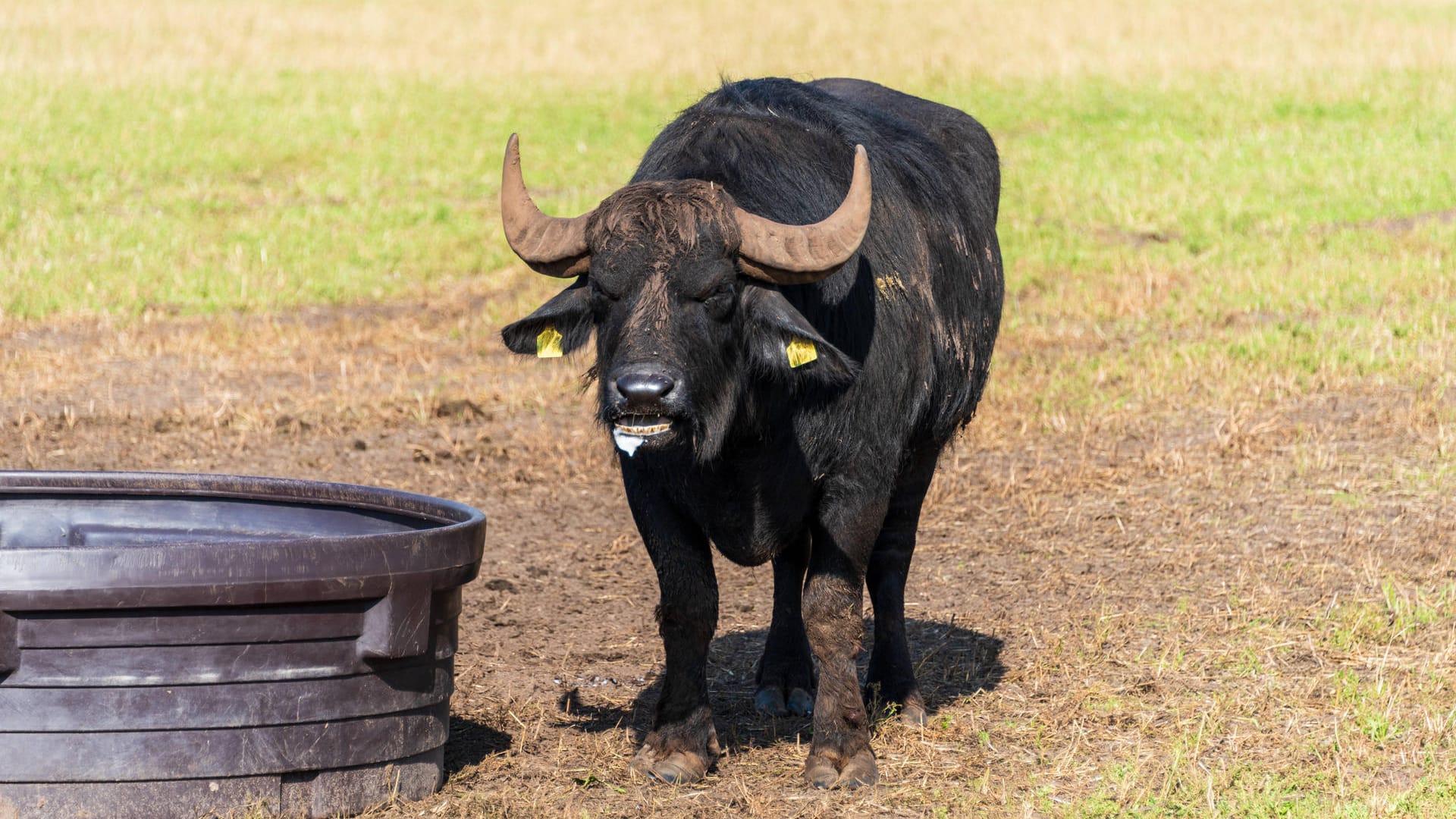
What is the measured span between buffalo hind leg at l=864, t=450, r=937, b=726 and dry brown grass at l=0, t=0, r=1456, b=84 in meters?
17.2

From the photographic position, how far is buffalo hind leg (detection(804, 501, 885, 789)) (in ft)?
15.8

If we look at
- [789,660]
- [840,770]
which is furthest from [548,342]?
[789,660]

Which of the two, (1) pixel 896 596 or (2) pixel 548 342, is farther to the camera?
(1) pixel 896 596

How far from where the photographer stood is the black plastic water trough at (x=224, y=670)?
3789mm

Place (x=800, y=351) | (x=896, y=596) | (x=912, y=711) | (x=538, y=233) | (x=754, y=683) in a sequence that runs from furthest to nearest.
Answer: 1. (x=754, y=683)
2. (x=896, y=596)
3. (x=912, y=711)
4. (x=538, y=233)
5. (x=800, y=351)

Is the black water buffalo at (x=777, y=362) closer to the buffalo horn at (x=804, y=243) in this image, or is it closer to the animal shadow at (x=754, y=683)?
the buffalo horn at (x=804, y=243)

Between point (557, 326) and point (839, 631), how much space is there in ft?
4.11

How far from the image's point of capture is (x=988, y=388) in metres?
9.97

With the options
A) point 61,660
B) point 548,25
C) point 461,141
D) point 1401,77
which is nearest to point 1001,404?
point 61,660

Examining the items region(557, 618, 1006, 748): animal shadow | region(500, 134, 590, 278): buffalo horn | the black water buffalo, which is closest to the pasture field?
region(557, 618, 1006, 748): animal shadow

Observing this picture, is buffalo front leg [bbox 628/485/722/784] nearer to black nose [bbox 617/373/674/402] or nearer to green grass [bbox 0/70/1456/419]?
black nose [bbox 617/373/674/402]

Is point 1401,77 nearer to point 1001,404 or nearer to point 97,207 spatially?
point 1001,404

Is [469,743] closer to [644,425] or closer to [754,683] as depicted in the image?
[754,683]

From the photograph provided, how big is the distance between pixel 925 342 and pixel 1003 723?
1265 millimetres
